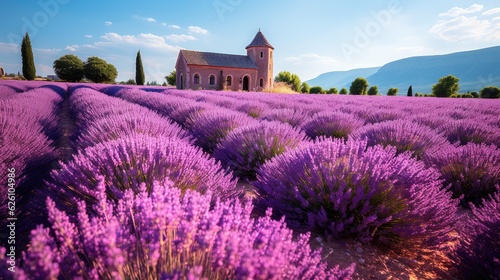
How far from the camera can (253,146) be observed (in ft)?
10.1

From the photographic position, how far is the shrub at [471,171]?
251cm

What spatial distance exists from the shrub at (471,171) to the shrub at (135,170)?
231 cm

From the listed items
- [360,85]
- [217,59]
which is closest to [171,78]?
[217,59]

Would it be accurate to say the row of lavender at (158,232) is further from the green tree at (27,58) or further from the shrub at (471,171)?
the green tree at (27,58)

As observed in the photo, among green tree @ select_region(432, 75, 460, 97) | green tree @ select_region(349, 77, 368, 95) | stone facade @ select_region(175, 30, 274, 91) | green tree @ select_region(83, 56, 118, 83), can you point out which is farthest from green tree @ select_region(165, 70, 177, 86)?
green tree @ select_region(432, 75, 460, 97)

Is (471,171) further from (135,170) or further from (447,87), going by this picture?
(447,87)

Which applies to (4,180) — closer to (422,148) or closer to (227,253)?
(227,253)

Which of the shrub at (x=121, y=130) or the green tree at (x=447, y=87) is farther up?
the green tree at (x=447, y=87)

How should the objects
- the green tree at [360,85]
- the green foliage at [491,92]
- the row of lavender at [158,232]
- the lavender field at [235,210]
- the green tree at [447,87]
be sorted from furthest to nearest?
the green tree at [360,85], the green tree at [447,87], the green foliage at [491,92], the lavender field at [235,210], the row of lavender at [158,232]

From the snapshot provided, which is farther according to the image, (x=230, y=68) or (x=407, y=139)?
(x=230, y=68)

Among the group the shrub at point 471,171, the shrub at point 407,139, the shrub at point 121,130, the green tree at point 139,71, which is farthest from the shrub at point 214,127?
the green tree at point 139,71

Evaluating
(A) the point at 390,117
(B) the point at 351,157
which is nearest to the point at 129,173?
(B) the point at 351,157

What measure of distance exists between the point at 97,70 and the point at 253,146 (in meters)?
55.2

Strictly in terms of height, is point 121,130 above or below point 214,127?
above
